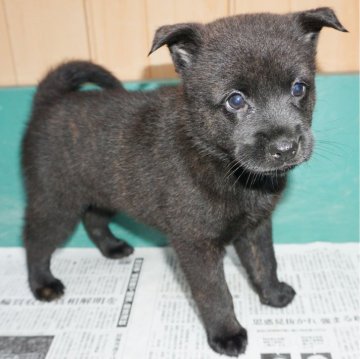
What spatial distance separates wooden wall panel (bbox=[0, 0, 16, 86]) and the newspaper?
77 centimetres

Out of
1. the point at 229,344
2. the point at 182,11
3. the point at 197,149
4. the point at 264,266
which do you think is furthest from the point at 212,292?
the point at 182,11

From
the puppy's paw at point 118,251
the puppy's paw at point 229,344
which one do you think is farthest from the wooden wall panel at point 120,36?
the puppy's paw at point 229,344

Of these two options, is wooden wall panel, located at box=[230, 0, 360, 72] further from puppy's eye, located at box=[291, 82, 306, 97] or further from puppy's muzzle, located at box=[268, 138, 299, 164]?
puppy's muzzle, located at box=[268, 138, 299, 164]

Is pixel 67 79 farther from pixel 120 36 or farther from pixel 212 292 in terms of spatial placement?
pixel 212 292

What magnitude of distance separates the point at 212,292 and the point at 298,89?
25.8 inches

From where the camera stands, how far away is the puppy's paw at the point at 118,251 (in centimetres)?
218

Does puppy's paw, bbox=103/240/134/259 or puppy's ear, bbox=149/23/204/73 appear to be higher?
puppy's ear, bbox=149/23/204/73

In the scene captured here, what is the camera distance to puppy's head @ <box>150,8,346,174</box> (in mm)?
1310

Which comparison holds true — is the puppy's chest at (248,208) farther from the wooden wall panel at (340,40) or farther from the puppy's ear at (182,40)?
the wooden wall panel at (340,40)

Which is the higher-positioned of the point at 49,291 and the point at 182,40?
the point at 182,40

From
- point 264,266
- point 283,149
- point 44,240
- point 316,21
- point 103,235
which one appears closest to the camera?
point 283,149

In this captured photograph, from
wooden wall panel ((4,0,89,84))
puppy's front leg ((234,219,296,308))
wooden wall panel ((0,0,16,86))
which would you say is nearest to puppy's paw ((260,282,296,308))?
puppy's front leg ((234,219,296,308))

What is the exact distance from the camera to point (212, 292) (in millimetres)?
1582

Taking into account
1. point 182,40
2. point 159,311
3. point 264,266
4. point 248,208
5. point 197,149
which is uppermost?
point 182,40
